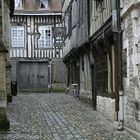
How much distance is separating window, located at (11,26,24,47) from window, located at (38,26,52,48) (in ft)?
4.06

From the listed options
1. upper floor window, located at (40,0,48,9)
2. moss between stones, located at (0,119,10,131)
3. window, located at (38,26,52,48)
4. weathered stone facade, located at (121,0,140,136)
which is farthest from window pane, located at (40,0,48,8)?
moss between stones, located at (0,119,10,131)

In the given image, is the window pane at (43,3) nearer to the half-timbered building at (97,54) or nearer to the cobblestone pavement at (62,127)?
the half-timbered building at (97,54)

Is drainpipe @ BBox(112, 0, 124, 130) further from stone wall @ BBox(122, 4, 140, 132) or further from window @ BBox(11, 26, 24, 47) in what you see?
window @ BBox(11, 26, 24, 47)

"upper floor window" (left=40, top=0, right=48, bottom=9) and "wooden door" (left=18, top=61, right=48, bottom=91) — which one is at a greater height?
"upper floor window" (left=40, top=0, right=48, bottom=9)

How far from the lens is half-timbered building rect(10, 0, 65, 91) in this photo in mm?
30656

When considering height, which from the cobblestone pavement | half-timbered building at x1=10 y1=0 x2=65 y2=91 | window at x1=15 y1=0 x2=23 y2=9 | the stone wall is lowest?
the cobblestone pavement

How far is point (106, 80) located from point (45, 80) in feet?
57.8

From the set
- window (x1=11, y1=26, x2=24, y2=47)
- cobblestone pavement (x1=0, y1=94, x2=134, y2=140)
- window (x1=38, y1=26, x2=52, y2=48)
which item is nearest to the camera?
cobblestone pavement (x1=0, y1=94, x2=134, y2=140)

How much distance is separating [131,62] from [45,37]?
22.1 metres

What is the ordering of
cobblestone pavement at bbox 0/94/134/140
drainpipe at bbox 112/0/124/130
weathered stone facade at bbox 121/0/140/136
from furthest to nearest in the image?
drainpipe at bbox 112/0/124/130 → cobblestone pavement at bbox 0/94/134/140 → weathered stone facade at bbox 121/0/140/136

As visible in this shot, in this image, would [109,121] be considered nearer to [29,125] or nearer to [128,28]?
[29,125]

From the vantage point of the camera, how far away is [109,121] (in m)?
12.1

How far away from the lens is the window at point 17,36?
30.8 metres

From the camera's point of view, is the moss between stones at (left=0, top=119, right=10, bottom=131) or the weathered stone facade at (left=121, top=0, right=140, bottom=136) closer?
the weathered stone facade at (left=121, top=0, right=140, bottom=136)
